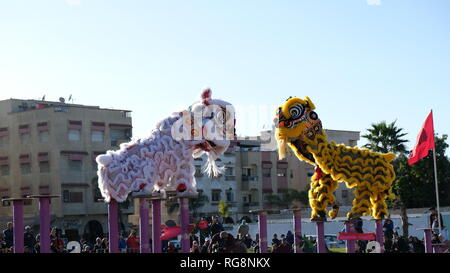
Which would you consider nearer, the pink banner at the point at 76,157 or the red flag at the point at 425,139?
the red flag at the point at 425,139

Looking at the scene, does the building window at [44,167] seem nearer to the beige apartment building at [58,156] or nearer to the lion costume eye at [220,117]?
the beige apartment building at [58,156]

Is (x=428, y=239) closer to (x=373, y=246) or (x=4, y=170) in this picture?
(x=373, y=246)

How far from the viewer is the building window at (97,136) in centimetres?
4610

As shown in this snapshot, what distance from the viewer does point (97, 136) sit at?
4638cm

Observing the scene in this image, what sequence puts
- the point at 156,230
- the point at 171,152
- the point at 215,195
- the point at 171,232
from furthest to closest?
the point at 215,195 → the point at 171,152 → the point at 171,232 → the point at 156,230

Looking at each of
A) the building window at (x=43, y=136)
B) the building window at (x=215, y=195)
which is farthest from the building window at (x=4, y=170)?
the building window at (x=215, y=195)

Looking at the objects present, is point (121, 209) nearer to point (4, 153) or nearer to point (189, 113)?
point (4, 153)

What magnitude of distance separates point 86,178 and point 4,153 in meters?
4.79

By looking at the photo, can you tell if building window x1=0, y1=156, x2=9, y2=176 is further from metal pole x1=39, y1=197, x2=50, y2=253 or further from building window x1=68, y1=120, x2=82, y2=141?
metal pole x1=39, y1=197, x2=50, y2=253

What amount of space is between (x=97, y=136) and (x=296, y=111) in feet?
Answer: 95.0

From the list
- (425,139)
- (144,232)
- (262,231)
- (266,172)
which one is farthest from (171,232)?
(266,172)

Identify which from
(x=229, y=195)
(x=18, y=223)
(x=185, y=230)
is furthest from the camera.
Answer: (x=229, y=195)

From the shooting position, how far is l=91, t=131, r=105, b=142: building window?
151ft
